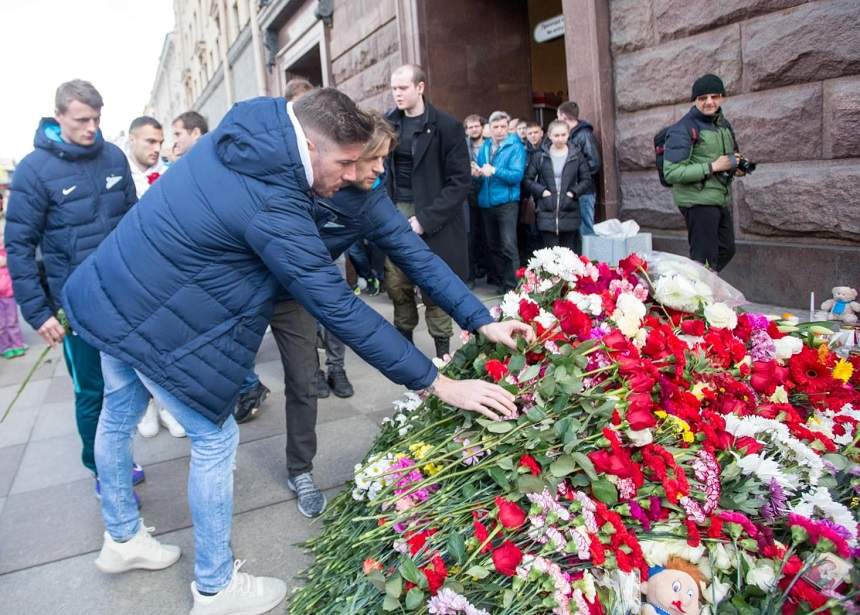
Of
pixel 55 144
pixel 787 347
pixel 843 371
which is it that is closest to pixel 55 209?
pixel 55 144

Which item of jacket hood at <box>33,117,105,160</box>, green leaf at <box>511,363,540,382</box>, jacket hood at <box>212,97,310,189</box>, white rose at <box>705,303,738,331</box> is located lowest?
green leaf at <box>511,363,540,382</box>

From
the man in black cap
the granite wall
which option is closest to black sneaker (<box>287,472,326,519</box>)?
the man in black cap

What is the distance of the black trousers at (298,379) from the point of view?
3.14 m

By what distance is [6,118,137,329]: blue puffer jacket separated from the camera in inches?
123

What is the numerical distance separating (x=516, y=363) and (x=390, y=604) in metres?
0.80

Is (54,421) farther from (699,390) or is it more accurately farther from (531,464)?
(699,390)

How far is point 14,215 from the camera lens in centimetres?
314

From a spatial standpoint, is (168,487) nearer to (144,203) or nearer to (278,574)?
(278,574)

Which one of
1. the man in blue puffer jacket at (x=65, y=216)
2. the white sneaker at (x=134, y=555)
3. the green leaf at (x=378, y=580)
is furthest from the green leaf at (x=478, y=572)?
the man in blue puffer jacket at (x=65, y=216)

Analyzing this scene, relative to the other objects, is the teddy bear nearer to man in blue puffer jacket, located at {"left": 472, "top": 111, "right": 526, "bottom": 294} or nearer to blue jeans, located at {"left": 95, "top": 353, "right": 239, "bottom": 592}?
blue jeans, located at {"left": 95, "top": 353, "right": 239, "bottom": 592}

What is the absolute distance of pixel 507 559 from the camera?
1.81 metres

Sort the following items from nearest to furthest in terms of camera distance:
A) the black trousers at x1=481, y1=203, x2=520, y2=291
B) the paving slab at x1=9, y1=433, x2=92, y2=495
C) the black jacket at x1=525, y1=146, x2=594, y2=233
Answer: the paving slab at x1=9, y1=433, x2=92, y2=495, the black jacket at x1=525, y1=146, x2=594, y2=233, the black trousers at x1=481, y1=203, x2=520, y2=291

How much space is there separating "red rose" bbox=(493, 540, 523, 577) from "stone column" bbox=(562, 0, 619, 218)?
5.26 m

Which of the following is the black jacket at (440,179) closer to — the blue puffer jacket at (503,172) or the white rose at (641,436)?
the white rose at (641,436)
